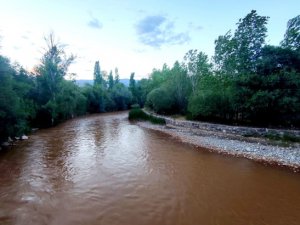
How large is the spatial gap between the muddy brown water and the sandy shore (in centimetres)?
90

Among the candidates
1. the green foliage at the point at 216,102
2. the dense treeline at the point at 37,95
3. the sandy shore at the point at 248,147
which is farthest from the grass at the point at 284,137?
the dense treeline at the point at 37,95

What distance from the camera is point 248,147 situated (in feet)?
38.0

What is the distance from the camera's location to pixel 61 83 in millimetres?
23859

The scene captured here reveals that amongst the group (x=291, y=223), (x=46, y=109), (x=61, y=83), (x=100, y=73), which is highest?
(x=100, y=73)

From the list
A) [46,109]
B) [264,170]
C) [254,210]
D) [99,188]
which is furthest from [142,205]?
[46,109]

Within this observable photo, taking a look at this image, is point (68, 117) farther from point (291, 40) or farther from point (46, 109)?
point (291, 40)

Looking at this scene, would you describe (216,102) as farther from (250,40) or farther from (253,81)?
(250,40)

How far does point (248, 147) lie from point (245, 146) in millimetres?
231

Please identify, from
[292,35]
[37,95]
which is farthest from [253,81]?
[37,95]

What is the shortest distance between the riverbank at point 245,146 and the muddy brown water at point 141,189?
0.92 metres

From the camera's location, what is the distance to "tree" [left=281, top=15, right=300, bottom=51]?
14.4m

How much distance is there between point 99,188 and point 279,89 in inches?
512

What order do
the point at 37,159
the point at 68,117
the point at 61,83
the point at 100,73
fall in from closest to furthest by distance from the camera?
the point at 37,159, the point at 61,83, the point at 68,117, the point at 100,73

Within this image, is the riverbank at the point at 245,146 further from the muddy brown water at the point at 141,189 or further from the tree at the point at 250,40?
the tree at the point at 250,40
